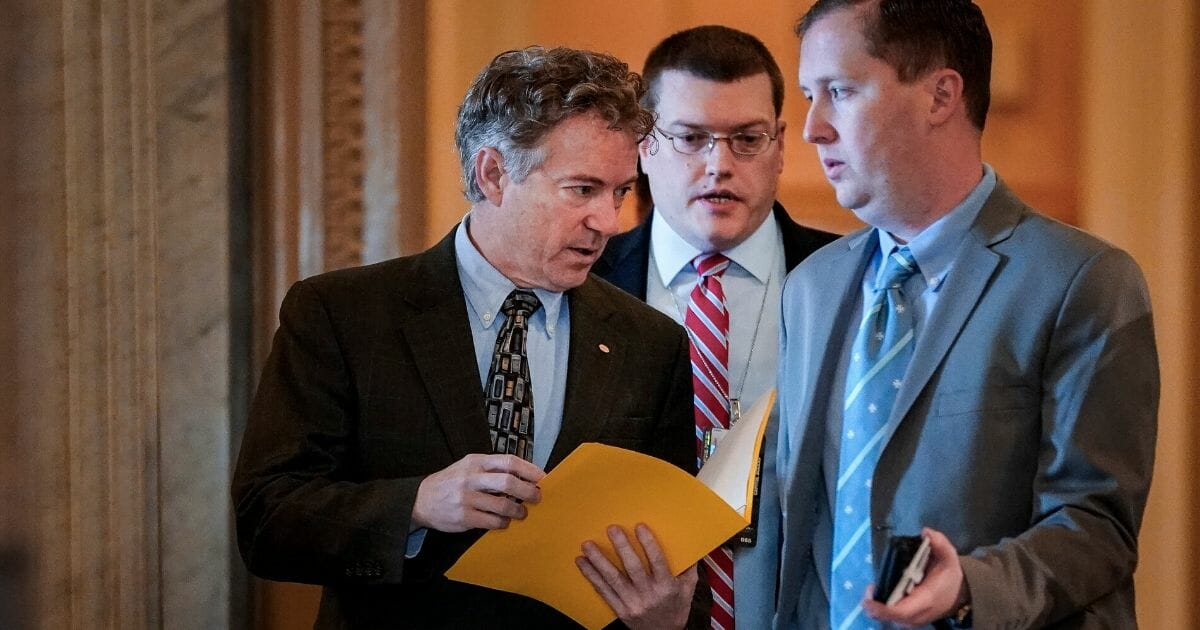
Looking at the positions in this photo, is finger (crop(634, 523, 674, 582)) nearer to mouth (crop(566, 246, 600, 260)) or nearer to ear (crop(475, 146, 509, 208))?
mouth (crop(566, 246, 600, 260))

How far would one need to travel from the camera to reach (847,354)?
224 centimetres

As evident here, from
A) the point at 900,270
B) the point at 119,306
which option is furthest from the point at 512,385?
the point at 119,306

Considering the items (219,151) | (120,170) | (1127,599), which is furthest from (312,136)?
Result: (1127,599)

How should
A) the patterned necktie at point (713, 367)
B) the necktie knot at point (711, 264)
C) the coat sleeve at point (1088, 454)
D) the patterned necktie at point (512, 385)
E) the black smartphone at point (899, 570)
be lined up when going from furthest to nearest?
the necktie knot at point (711, 264) → the patterned necktie at point (713, 367) → the patterned necktie at point (512, 385) → the coat sleeve at point (1088, 454) → the black smartphone at point (899, 570)

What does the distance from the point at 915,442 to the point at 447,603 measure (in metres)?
0.70

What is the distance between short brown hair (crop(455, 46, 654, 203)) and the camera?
214 cm

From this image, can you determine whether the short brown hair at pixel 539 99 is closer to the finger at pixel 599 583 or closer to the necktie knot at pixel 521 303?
the necktie knot at pixel 521 303

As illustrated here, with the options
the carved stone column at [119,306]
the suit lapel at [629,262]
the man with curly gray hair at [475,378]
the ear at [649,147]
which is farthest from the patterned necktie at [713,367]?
the carved stone column at [119,306]

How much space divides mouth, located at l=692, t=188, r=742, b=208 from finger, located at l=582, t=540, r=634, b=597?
1053mm

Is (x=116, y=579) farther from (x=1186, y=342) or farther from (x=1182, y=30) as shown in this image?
(x=1182, y=30)

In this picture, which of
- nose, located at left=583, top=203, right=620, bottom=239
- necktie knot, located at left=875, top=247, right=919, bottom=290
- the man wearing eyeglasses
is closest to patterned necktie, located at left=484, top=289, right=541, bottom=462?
nose, located at left=583, top=203, right=620, bottom=239

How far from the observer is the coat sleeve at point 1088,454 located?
1.87m

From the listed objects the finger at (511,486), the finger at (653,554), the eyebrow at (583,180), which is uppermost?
the eyebrow at (583,180)

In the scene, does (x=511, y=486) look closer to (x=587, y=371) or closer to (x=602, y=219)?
(x=587, y=371)
